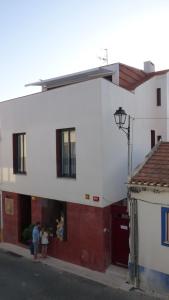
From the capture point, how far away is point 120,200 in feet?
44.7

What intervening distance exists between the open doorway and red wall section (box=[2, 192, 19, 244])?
158 mm

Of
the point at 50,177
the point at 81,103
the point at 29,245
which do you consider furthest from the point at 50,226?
the point at 81,103

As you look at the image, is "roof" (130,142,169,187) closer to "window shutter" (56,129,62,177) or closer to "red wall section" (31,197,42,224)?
"window shutter" (56,129,62,177)

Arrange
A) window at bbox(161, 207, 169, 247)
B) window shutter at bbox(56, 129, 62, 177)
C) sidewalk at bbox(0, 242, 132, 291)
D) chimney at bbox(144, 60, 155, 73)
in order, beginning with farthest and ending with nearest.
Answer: chimney at bbox(144, 60, 155, 73) → window shutter at bbox(56, 129, 62, 177) → sidewalk at bbox(0, 242, 132, 291) → window at bbox(161, 207, 169, 247)

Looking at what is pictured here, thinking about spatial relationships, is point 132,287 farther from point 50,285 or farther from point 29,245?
point 29,245

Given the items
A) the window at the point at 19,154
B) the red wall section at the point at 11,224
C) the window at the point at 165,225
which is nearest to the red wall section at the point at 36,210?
the red wall section at the point at 11,224

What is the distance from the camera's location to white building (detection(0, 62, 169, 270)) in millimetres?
12469

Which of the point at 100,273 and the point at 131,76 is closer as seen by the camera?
the point at 100,273

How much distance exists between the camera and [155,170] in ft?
37.5

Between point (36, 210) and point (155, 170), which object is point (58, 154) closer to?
point (36, 210)

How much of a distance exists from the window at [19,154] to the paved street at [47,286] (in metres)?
4.73

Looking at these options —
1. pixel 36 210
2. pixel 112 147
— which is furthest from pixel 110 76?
pixel 36 210

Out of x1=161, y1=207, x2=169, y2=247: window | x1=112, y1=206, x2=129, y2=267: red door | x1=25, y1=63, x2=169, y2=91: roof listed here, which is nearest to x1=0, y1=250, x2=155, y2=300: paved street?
x1=112, y1=206, x2=129, y2=267: red door

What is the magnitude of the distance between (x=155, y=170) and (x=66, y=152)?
4.10 m
